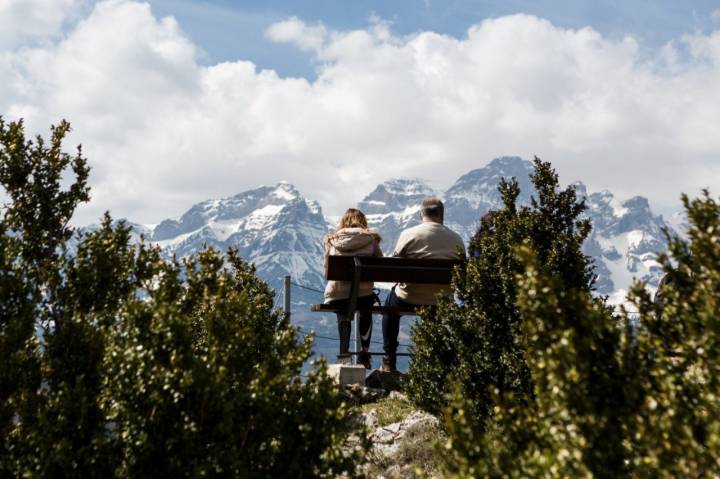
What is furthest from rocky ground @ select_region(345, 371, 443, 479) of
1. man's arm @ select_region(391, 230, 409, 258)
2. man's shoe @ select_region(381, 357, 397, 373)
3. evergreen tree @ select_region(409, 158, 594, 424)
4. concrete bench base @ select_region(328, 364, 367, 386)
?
man's arm @ select_region(391, 230, 409, 258)

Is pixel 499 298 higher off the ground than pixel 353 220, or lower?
lower

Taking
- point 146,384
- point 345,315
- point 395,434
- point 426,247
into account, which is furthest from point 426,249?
point 146,384

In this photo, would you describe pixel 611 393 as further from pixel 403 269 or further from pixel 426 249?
pixel 426 249

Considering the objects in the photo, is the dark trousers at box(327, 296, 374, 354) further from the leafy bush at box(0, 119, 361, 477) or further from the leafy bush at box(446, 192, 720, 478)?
the leafy bush at box(446, 192, 720, 478)

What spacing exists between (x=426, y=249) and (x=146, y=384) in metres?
8.34

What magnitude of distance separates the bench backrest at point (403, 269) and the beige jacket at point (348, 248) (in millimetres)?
429

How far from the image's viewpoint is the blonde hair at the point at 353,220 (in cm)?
1280

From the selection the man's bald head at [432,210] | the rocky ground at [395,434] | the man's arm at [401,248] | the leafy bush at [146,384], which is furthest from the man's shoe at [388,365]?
the leafy bush at [146,384]

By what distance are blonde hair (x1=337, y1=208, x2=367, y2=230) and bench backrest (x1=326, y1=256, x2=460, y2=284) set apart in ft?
3.19

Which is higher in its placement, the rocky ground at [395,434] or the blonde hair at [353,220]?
the blonde hair at [353,220]

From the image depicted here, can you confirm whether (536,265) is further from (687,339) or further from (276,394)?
(276,394)

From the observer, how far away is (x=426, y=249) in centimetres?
1223

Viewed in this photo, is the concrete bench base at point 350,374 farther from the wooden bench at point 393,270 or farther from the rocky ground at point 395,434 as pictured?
the wooden bench at point 393,270

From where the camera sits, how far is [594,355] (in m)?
3.64
